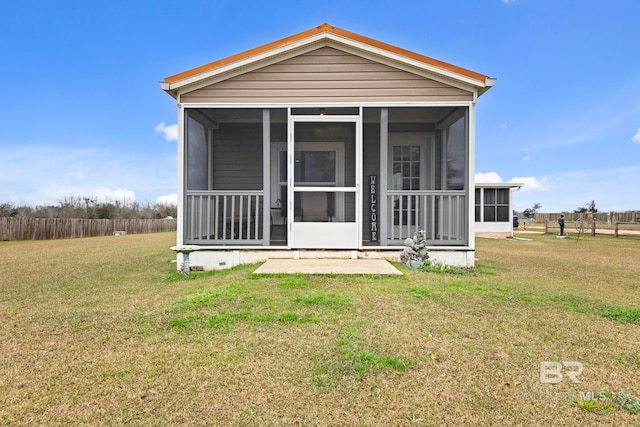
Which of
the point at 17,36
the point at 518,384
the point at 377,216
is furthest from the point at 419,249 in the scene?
the point at 17,36

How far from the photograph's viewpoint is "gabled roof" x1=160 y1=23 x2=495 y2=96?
5270 millimetres

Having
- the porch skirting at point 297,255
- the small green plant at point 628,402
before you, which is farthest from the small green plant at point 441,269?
the small green plant at point 628,402

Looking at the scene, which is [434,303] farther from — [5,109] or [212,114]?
[5,109]

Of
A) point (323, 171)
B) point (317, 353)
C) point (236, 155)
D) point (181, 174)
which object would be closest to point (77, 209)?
point (236, 155)

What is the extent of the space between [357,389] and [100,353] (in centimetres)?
188

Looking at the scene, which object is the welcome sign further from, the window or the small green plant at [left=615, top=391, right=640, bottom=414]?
the window

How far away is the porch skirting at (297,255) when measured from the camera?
548 cm

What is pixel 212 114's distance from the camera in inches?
256

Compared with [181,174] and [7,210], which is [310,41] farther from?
[7,210]

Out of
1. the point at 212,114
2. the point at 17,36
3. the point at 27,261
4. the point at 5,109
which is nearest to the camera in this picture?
the point at 212,114

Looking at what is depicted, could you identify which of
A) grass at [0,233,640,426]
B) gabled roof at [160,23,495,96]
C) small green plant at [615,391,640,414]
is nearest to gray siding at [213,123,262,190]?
gabled roof at [160,23,495,96]

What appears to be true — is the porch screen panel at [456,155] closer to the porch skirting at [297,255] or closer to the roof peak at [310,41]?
the roof peak at [310,41]
